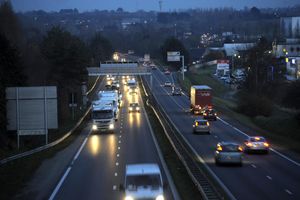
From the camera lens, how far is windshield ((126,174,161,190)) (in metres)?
20.7

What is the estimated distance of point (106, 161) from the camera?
39.6m

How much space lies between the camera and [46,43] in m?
106

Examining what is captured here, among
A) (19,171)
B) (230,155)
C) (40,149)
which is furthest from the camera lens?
(40,149)

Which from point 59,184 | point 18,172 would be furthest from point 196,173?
point 18,172

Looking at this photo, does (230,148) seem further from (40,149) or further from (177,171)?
(40,149)

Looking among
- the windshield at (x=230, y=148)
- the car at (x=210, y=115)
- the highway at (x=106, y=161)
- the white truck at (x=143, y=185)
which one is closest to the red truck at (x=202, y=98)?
the car at (x=210, y=115)

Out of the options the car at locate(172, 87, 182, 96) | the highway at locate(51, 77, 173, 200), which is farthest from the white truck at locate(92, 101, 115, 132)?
the car at locate(172, 87, 182, 96)

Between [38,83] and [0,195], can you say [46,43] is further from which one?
[0,195]

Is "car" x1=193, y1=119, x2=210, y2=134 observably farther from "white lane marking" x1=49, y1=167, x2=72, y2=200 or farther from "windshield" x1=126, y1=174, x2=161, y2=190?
"windshield" x1=126, y1=174, x2=161, y2=190

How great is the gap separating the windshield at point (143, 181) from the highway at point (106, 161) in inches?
178

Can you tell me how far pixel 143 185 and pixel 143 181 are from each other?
13 centimetres

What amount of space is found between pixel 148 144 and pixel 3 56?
17.9 metres

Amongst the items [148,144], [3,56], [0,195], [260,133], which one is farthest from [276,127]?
[0,195]

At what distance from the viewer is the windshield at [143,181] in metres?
20.7
